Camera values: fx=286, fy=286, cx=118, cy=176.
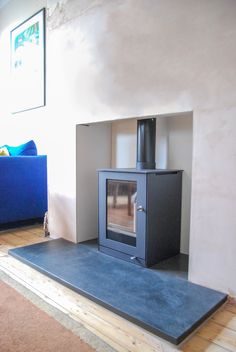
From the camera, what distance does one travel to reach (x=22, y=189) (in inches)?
129

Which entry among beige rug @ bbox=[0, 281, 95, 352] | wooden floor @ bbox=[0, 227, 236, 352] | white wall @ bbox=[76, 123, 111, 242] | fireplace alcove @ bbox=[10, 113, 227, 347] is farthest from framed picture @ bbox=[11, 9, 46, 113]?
beige rug @ bbox=[0, 281, 95, 352]

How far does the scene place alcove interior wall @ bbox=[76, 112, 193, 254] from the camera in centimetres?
233

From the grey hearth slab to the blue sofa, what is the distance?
859mm

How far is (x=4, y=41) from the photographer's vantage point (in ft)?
14.1

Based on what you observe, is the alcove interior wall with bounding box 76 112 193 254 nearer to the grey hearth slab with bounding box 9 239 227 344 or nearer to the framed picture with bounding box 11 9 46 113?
the grey hearth slab with bounding box 9 239 227 344

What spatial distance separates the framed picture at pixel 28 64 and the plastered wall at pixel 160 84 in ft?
3.00

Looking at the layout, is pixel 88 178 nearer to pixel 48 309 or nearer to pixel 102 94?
pixel 102 94

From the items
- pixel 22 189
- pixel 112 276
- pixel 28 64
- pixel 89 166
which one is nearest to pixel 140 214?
pixel 112 276

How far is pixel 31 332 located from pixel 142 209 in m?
1.02

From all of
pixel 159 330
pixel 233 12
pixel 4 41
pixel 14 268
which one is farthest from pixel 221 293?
pixel 4 41

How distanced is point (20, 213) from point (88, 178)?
1070 mm

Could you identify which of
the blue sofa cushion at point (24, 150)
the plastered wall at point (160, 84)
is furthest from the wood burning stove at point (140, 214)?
the blue sofa cushion at point (24, 150)

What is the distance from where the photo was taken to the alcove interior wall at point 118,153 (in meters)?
2.33

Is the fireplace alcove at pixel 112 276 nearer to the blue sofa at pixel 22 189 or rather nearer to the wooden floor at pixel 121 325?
the wooden floor at pixel 121 325
